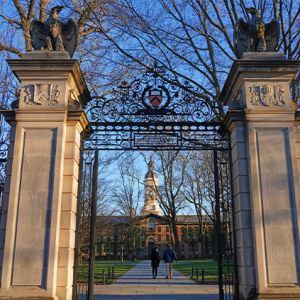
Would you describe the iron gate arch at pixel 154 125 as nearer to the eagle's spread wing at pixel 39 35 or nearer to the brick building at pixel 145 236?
the eagle's spread wing at pixel 39 35

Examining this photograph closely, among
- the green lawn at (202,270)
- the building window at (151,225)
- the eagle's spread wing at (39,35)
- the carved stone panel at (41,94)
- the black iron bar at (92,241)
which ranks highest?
the building window at (151,225)

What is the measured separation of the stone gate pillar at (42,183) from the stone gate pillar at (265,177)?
336cm

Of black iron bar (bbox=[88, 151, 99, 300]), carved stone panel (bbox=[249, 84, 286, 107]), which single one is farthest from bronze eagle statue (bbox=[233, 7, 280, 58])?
black iron bar (bbox=[88, 151, 99, 300])

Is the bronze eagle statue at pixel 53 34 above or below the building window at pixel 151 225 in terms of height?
below

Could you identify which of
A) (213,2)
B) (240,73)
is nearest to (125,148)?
(240,73)

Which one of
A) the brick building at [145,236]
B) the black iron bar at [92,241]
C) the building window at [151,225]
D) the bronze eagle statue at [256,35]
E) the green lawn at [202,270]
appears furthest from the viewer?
the building window at [151,225]

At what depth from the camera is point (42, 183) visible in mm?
7781

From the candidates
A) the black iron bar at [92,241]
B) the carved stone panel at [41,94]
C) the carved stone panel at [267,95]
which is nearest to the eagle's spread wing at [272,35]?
the carved stone panel at [267,95]

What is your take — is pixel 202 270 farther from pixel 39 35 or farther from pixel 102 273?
Answer: pixel 39 35

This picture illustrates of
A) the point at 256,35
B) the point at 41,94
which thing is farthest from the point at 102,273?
the point at 256,35

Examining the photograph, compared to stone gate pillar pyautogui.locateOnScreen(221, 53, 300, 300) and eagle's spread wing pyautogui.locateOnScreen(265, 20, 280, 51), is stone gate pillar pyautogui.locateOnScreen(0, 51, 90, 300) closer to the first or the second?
stone gate pillar pyautogui.locateOnScreen(221, 53, 300, 300)

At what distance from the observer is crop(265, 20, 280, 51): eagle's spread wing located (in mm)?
9031

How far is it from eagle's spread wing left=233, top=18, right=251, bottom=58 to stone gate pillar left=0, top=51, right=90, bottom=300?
12.1 ft

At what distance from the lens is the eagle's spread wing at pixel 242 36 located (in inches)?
356
